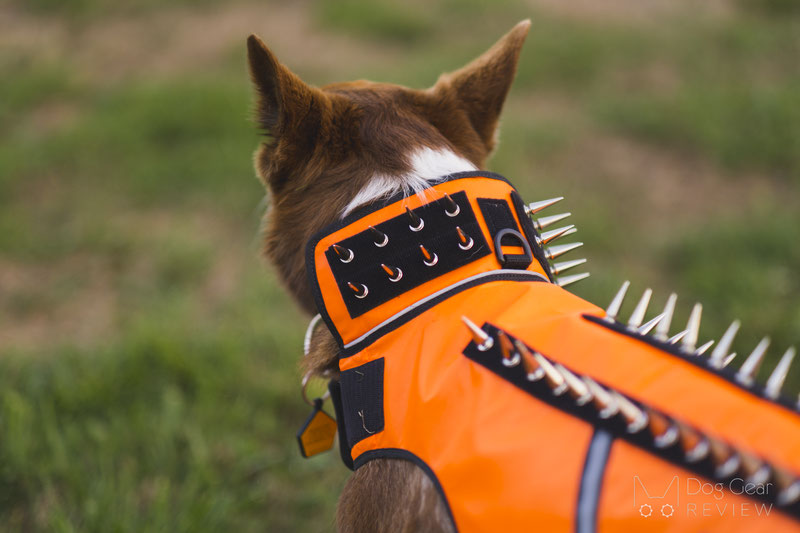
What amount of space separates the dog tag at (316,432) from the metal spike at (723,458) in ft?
3.57

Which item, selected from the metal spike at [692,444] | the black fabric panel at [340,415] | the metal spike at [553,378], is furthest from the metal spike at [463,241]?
the metal spike at [692,444]

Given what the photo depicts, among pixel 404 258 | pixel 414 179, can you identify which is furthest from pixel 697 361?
pixel 414 179

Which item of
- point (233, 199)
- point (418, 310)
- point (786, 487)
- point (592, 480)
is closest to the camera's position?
point (786, 487)

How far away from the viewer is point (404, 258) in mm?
1368

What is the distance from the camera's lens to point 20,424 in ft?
7.70

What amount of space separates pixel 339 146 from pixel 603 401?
94 centimetres

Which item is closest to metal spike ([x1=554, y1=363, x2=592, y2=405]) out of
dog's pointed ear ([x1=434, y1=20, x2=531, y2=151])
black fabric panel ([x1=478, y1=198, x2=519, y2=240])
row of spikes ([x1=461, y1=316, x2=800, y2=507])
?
row of spikes ([x1=461, y1=316, x2=800, y2=507])

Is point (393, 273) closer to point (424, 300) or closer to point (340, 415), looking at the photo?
point (424, 300)

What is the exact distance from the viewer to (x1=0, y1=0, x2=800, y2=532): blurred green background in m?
2.42

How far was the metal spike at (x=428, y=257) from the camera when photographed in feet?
4.47

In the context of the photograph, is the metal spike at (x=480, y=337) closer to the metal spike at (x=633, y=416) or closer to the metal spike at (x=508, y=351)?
the metal spike at (x=508, y=351)

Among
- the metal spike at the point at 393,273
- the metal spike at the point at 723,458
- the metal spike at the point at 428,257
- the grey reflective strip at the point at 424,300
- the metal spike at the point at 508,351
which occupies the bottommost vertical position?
the metal spike at the point at 723,458

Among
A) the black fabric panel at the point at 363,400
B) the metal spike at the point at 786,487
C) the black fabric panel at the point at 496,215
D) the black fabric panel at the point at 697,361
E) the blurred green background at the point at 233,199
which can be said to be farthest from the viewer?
the blurred green background at the point at 233,199

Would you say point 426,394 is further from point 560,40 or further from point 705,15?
point 705,15
